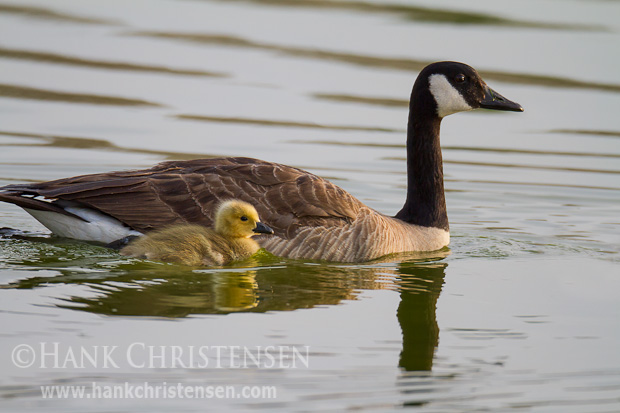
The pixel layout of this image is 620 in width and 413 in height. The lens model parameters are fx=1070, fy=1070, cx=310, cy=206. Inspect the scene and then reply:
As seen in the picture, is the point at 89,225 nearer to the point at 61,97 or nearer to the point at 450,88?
the point at 450,88

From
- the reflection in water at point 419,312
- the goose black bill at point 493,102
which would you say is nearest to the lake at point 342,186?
the reflection in water at point 419,312

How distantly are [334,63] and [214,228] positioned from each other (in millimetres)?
10044

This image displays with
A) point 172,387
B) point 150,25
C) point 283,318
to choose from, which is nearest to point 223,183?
point 283,318

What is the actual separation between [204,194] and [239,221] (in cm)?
56

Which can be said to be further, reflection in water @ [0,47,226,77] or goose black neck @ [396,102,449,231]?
reflection in water @ [0,47,226,77]

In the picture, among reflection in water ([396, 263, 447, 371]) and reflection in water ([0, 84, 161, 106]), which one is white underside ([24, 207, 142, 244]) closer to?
reflection in water ([396, 263, 447, 371])

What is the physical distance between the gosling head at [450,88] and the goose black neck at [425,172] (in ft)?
0.47

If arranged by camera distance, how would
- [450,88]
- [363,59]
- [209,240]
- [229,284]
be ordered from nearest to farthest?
[229,284], [209,240], [450,88], [363,59]

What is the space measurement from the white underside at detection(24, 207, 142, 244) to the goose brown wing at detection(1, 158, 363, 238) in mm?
99

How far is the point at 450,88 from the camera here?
1133 cm

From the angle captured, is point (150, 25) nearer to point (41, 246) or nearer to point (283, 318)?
point (41, 246)

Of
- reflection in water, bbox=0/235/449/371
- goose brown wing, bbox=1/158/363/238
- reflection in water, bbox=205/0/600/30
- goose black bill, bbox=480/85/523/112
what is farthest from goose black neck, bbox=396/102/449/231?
reflection in water, bbox=205/0/600/30

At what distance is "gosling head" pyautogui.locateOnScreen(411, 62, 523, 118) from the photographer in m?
11.3

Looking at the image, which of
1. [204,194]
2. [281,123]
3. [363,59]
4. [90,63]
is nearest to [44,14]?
[90,63]
